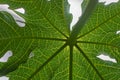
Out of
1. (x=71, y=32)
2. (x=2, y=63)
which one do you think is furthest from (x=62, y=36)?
(x=2, y=63)

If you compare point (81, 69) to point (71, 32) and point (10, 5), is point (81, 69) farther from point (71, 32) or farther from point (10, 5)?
point (10, 5)

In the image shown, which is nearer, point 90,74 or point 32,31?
point 32,31

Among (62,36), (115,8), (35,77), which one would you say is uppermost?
(115,8)

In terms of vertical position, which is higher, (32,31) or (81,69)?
(32,31)

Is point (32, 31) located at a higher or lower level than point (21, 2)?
lower

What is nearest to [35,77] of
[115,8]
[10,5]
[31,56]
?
[31,56]

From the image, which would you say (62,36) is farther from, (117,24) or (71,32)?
(117,24)
